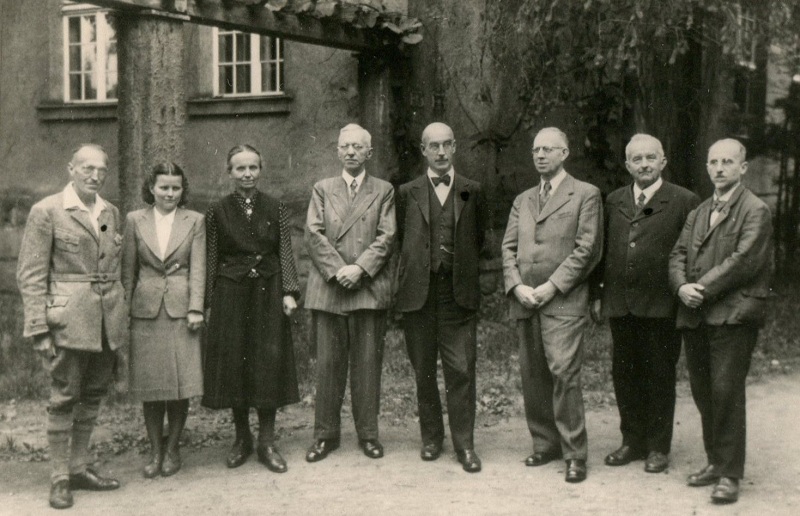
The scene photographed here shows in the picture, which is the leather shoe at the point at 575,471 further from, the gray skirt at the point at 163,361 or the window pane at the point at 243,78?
the window pane at the point at 243,78

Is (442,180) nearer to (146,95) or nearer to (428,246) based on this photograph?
(428,246)

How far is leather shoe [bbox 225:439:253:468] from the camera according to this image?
20.1ft

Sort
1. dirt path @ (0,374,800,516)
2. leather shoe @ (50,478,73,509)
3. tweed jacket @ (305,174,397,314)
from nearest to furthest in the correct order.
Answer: dirt path @ (0,374,800,516) < leather shoe @ (50,478,73,509) < tweed jacket @ (305,174,397,314)

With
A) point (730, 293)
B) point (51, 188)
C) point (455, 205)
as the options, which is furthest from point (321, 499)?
point (51, 188)

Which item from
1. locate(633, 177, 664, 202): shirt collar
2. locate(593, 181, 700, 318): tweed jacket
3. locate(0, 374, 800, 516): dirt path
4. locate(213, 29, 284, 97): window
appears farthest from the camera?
locate(213, 29, 284, 97): window

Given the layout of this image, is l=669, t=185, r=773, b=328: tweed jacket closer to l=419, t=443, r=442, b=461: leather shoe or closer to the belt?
l=419, t=443, r=442, b=461: leather shoe

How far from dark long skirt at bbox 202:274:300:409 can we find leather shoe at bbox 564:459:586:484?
1745mm

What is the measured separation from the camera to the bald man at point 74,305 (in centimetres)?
541

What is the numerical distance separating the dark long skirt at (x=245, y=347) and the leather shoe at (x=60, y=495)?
977 millimetres

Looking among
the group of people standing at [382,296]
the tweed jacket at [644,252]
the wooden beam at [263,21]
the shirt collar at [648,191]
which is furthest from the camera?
the wooden beam at [263,21]

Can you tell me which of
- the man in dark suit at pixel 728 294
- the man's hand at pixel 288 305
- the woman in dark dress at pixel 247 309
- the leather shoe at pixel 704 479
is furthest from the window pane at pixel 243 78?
the leather shoe at pixel 704 479

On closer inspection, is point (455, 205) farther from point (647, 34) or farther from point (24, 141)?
point (24, 141)

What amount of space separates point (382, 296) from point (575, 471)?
1.57m

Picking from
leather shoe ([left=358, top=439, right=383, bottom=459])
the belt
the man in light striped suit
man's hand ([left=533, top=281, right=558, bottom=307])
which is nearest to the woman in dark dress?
the man in light striped suit
